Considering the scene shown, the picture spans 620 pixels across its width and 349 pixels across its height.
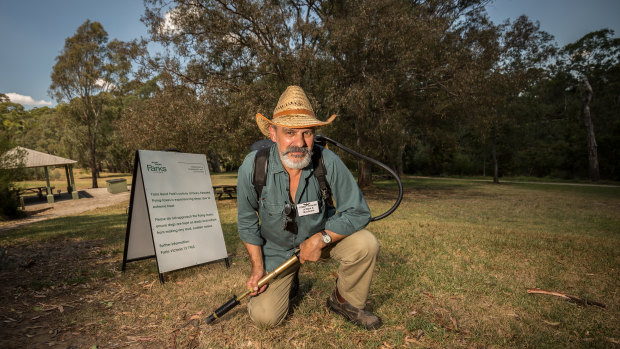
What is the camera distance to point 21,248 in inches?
247

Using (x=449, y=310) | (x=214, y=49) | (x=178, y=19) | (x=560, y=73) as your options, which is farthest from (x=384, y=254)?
(x=560, y=73)

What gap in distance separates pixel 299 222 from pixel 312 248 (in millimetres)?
350

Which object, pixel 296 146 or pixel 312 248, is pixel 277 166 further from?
pixel 312 248

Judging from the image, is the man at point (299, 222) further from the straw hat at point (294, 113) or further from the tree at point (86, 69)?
the tree at point (86, 69)

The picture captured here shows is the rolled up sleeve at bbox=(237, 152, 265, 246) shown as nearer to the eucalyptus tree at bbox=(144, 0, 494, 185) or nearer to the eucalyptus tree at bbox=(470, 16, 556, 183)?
the eucalyptus tree at bbox=(144, 0, 494, 185)

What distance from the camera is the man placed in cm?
280

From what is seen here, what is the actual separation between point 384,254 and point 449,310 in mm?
1893

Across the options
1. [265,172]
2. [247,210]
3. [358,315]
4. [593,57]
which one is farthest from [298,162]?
[593,57]

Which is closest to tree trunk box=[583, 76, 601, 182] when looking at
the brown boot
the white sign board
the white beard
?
the brown boot

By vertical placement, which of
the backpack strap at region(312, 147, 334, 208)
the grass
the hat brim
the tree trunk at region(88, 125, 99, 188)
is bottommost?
the grass

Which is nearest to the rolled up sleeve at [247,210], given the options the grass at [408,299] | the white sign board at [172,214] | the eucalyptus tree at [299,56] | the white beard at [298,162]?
the white beard at [298,162]

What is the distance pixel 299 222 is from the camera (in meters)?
2.98

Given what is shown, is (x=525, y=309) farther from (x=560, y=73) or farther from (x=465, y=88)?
(x=560, y=73)

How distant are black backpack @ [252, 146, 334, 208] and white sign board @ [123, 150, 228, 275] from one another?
A: 1.87m
